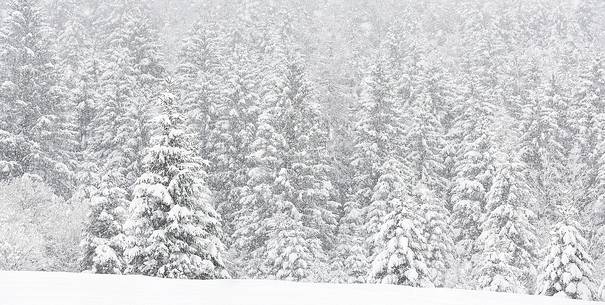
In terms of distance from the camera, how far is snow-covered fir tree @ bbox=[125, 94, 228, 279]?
59.5 ft

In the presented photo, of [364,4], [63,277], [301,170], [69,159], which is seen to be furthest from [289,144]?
[364,4]

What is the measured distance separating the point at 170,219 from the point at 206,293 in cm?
1101

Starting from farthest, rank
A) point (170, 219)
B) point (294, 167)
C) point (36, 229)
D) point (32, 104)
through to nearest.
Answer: point (32, 104)
point (294, 167)
point (36, 229)
point (170, 219)

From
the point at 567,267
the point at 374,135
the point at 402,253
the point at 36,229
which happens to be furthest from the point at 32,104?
the point at 567,267

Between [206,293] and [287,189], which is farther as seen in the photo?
[287,189]

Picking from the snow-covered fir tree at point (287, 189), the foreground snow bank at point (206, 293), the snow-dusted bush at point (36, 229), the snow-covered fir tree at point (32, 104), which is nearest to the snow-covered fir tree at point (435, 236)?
the snow-covered fir tree at point (287, 189)

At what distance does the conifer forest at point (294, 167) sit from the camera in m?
21.5

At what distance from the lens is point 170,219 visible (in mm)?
18266

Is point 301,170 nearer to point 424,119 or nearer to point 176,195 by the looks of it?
point 424,119

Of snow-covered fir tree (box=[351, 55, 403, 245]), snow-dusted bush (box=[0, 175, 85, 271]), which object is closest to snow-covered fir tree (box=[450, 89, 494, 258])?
snow-covered fir tree (box=[351, 55, 403, 245])

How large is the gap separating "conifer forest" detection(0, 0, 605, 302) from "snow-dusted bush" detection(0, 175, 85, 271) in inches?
4.1

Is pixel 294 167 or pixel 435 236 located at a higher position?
pixel 294 167

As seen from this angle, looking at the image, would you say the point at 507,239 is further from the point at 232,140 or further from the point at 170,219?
the point at 170,219

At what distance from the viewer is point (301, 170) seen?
3612 cm
